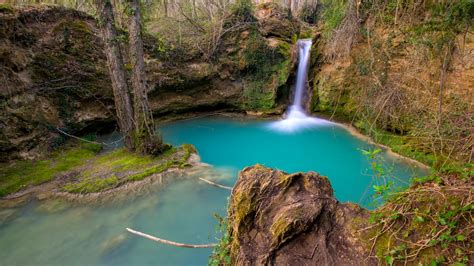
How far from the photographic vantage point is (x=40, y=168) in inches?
238

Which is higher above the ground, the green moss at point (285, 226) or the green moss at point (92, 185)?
the green moss at point (285, 226)

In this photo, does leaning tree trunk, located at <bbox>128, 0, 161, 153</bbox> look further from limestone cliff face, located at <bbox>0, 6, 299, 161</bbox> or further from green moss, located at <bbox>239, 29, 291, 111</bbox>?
green moss, located at <bbox>239, 29, 291, 111</bbox>

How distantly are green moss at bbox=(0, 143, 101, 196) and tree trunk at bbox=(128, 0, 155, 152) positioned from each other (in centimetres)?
159

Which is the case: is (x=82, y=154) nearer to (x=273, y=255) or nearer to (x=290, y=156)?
(x=290, y=156)

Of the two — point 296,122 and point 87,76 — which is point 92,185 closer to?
point 87,76

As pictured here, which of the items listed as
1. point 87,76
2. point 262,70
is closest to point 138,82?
point 87,76

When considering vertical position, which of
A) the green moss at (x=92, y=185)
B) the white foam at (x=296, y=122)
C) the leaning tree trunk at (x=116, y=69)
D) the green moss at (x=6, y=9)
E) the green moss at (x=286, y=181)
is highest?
the green moss at (x=6, y=9)

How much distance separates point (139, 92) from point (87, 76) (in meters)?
2.85

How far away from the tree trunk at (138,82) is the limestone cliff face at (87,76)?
320 millimetres

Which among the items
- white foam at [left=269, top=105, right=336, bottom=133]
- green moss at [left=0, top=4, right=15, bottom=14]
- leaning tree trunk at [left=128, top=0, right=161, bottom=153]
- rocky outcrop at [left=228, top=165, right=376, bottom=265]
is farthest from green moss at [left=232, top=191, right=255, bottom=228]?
green moss at [left=0, top=4, right=15, bottom=14]

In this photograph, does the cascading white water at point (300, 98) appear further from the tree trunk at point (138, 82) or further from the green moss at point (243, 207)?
the green moss at point (243, 207)

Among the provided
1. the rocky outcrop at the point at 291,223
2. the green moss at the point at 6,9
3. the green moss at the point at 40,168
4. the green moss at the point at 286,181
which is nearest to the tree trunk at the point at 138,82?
the green moss at the point at 40,168

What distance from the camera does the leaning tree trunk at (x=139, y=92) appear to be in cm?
551

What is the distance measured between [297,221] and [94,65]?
25.1 feet
